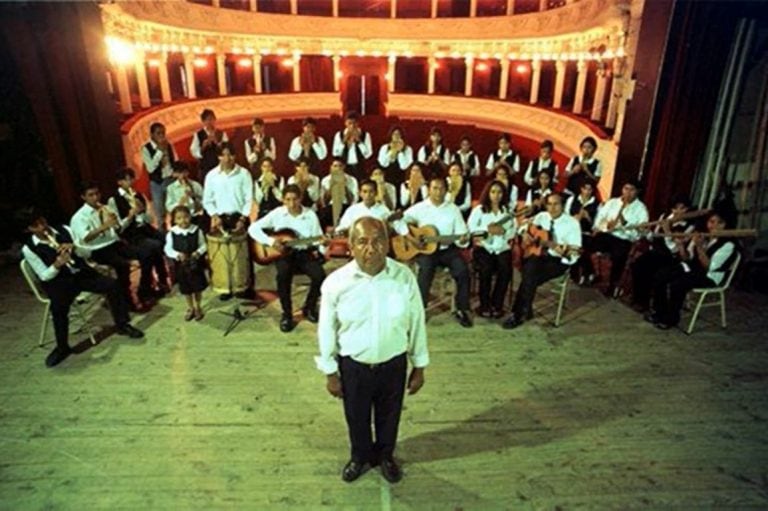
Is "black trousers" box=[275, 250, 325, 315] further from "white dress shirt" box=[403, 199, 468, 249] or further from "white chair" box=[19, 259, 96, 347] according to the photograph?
"white chair" box=[19, 259, 96, 347]

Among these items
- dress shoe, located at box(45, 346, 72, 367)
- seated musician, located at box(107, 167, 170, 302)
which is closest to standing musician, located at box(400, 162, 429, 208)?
seated musician, located at box(107, 167, 170, 302)

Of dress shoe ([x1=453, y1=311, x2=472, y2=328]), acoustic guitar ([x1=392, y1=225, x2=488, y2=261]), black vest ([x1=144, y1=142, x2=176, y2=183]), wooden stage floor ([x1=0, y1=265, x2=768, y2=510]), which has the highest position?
black vest ([x1=144, y1=142, x2=176, y2=183])

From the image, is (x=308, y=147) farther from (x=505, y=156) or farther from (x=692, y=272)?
(x=692, y=272)

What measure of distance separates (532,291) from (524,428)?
1.87 metres

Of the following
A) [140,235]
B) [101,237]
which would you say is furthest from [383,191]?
[101,237]

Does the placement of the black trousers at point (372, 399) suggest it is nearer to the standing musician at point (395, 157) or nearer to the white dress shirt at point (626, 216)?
the white dress shirt at point (626, 216)

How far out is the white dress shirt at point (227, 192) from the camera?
20.3ft

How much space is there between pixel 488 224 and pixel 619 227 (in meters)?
1.67

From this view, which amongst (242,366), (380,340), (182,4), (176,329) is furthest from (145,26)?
(380,340)

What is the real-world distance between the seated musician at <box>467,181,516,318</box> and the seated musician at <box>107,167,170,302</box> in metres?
3.73

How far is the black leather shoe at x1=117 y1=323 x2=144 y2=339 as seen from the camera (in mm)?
5195

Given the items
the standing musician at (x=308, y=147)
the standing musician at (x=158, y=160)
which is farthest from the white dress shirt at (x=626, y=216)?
the standing musician at (x=158, y=160)

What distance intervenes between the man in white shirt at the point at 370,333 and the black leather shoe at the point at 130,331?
293cm

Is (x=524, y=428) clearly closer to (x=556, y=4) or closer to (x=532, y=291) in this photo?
(x=532, y=291)
